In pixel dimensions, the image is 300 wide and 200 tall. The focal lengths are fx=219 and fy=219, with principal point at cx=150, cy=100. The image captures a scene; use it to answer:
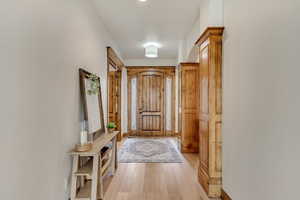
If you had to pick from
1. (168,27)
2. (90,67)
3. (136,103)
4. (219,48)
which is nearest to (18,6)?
(90,67)

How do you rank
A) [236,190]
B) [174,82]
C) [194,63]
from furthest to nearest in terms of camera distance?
[174,82], [194,63], [236,190]

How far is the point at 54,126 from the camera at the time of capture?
217cm

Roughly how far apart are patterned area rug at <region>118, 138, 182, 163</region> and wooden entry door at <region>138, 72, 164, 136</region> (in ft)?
5.16

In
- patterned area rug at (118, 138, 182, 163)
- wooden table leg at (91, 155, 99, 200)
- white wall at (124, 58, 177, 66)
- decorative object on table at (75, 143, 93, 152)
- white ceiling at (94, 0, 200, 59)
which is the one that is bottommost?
patterned area rug at (118, 138, 182, 163)

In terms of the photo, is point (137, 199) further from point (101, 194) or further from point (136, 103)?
point (136, 103)

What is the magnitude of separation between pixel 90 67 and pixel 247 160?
263 cm

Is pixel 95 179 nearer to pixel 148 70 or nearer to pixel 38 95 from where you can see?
pixel 38 95

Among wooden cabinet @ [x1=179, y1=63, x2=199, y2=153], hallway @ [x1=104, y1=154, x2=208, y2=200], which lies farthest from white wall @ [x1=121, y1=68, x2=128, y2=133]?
hallway @ [x1=104, y1=154, x2=208, y2=200]

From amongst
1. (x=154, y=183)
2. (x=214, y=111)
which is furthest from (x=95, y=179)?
(x=214, y=111)

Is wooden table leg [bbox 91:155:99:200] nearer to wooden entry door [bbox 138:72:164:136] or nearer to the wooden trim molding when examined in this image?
the wooden trim molding

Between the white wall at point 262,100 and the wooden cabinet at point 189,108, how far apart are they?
285 cm

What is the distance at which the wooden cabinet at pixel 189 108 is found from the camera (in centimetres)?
566

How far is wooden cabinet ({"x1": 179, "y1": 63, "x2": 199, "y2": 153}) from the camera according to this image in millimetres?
5656

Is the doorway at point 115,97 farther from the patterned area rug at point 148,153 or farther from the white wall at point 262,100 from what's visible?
the white wall at point 262,100
